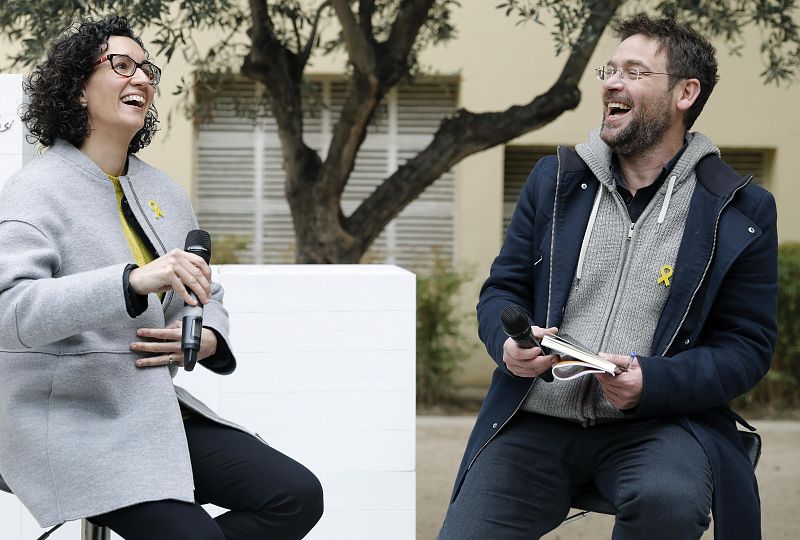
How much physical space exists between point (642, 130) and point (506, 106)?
24.4ft

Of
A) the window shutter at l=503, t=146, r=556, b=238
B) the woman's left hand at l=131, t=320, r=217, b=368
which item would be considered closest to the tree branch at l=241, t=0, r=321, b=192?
the woman's left hand at l=131, t=320, r=217, b=368

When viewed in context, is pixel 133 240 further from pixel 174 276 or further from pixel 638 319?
pixel 638 319

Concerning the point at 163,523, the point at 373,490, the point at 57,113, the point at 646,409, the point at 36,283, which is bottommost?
the point at 373,490

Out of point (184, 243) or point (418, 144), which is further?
point (418, 144)

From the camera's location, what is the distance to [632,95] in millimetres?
3242

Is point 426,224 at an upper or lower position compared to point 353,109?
lower

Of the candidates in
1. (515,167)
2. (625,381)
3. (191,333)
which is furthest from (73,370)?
(515,167)

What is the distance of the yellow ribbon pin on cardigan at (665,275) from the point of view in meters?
3.08

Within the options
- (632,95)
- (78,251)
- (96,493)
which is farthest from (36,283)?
(632,95)

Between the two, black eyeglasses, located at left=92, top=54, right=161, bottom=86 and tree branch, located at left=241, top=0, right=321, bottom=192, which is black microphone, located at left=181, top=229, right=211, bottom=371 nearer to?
black eyeglasses, located at left=92, top=54, right=161, bottom=86

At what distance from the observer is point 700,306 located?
A: 3.06 meters

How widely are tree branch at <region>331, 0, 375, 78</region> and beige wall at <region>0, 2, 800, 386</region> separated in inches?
159

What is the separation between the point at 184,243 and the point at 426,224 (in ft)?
25.5

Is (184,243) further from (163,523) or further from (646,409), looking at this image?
(646,409)
